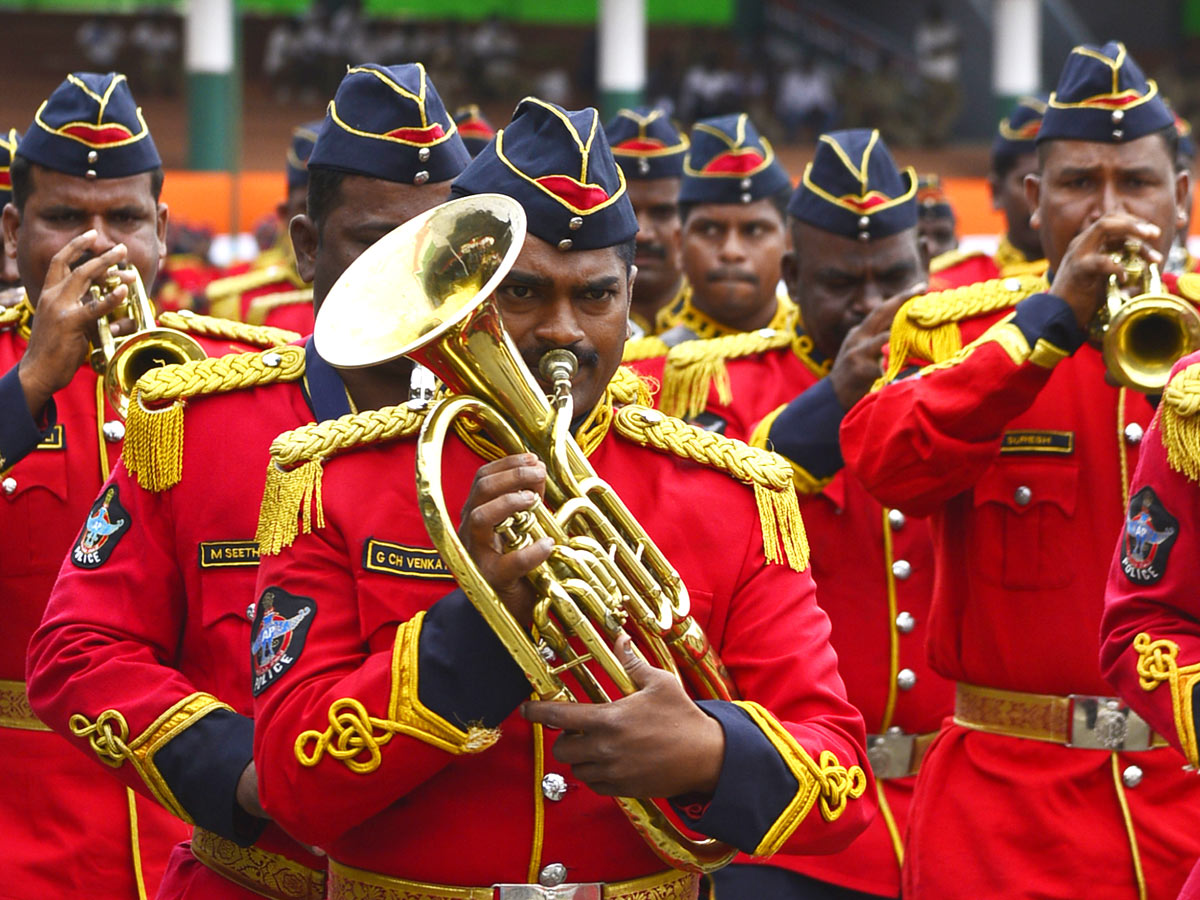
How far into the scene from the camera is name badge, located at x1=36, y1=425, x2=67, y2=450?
4738mm

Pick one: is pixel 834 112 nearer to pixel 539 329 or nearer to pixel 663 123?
pixel 663 123

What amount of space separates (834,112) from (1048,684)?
96.9ft

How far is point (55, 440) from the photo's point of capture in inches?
187

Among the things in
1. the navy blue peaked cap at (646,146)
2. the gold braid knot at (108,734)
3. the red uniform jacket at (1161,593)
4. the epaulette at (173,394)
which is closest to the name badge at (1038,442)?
the red uniform jacket at (1161,593)

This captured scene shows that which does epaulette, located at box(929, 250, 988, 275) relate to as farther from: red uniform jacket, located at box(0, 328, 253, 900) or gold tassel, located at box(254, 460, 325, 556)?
gold tassel, located at box(254, 460, 325, 556)

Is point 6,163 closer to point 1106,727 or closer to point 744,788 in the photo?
point 1106,727

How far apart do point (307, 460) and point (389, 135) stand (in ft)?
3.35

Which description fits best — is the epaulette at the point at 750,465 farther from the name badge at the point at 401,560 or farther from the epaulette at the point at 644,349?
the epaulette at the point at 644,349

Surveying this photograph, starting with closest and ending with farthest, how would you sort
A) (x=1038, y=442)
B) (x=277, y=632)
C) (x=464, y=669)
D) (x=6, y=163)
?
(x=464, y=669) < (x=277, y=632) < (x=1038, y=442) < (x=6, y=163)

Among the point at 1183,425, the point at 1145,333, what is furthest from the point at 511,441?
the point at 1145,333

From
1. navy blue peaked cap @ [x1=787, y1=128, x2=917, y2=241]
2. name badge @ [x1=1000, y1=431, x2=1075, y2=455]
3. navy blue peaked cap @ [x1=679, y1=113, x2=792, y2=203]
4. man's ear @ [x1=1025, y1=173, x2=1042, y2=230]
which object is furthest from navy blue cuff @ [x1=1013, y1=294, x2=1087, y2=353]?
navy blue peaked cap @ [x1=679, y1=113, x2=792, y2=203]

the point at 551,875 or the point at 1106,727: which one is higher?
the point at 551,875

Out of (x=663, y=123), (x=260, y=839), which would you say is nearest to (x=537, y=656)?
(x=260, y=839)

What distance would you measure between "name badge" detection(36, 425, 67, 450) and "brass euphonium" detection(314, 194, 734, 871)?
2066mm
